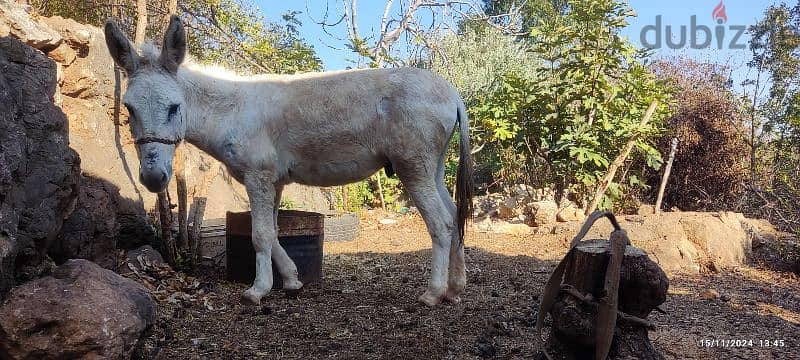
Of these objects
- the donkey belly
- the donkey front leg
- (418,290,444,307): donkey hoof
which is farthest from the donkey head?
(418,290,444,307): donkey hoof

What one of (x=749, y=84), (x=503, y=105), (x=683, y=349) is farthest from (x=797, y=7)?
(x=683, y=349)

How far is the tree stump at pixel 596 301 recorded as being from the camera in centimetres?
214

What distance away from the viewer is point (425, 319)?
358 centimetres

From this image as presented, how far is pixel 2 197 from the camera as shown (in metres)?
2.72

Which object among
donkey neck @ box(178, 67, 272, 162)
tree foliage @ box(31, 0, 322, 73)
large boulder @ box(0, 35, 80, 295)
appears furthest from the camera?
tree foliage @ box(31, 0, 322, 73)

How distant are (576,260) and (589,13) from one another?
5.66m

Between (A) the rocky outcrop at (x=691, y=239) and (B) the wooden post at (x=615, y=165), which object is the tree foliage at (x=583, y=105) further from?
(A) the rocky outcrop at (x=691, y=239)

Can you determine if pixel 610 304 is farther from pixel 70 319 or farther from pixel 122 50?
pixel 122 50

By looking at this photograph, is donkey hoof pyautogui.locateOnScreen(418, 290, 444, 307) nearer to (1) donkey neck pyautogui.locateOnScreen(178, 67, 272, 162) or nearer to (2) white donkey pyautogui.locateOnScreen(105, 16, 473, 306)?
(2) white donkey pyautogui.locateOnScreen(105, 16, 473, 306)

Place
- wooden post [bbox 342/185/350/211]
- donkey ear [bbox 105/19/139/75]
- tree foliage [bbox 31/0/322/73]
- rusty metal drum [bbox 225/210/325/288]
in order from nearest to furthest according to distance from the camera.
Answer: donkey ear [bbox 105/19/139/75] < rusty metal drum [bbox 225/210/325/288] < tree foliage [bbox 31/0/322/73] < wooden post [bbox 342/185/350/211]

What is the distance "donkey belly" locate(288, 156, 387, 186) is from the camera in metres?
4.05

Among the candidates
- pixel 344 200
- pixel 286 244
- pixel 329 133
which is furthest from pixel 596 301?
pixel 344 200

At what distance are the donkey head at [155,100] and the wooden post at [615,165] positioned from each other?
580 centimetres

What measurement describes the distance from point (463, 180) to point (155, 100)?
2.27 m
